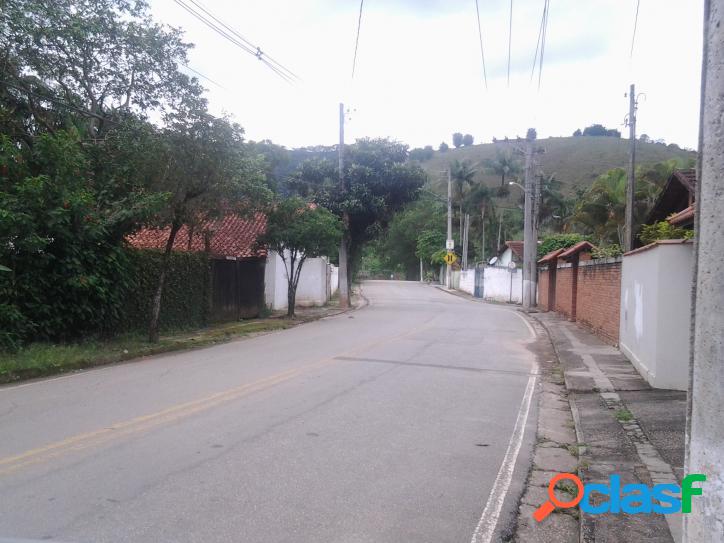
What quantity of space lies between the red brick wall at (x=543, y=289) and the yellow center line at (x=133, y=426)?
2316cm

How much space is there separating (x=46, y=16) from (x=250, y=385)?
10.1 m

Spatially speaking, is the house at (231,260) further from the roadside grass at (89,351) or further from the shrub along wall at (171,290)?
the roadside grass at (89,351)

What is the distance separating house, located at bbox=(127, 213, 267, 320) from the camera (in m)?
21.4

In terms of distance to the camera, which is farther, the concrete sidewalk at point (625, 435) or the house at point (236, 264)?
the house at point (236, 264)

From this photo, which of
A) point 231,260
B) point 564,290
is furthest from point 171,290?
point 564,290

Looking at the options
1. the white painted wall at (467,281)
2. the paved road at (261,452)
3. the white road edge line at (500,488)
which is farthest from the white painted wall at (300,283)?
the white road edge line at (500,488)

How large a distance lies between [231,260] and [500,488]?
18.4 metres

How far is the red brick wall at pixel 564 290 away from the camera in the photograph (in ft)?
79.9

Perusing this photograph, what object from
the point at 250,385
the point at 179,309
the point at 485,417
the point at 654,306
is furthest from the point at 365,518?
the point at 179,309

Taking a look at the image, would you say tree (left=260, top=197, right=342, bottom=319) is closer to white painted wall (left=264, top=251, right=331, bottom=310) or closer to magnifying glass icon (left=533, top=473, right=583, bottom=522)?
white painted wall (left=264, top=251, right=331, bottom=310)

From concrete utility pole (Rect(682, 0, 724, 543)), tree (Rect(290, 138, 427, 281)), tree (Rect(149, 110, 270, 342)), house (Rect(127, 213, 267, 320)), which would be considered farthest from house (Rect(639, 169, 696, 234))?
house (Rect(127, 213, 267, 320))

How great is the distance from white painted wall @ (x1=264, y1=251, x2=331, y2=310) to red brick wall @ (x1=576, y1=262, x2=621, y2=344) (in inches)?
499

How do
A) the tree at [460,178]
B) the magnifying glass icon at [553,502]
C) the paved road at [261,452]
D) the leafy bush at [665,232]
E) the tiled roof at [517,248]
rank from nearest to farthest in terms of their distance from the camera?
1. the paved road at [261,452]
2. the magnifying glass icon at [553,502]
3. the leafy bush at [665,232]
4. the tiled roof at [517,248]
5. the tree at [460,178]

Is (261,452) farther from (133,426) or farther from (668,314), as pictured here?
(668,314)
